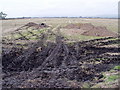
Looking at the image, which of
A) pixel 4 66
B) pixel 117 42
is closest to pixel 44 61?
pixel 4 66

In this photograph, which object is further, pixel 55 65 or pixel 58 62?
pixel 58 62

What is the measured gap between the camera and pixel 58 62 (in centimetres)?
1686

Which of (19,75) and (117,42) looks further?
(117,42)

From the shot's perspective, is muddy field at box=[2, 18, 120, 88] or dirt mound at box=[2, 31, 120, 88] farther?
dirt mound at box=[2, 31, 120, 88]

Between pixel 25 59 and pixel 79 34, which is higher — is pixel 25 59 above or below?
below

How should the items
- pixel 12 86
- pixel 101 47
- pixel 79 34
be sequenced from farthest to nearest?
pixel 79 34
pixel 101 47
pixel 12 86

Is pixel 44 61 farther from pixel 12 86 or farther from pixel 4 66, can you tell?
pixel 12 86

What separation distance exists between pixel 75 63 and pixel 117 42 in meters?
8.71

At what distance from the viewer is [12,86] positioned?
12.6m

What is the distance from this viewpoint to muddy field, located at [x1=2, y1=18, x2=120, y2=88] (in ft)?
42.3

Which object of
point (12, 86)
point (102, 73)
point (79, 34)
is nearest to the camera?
point (12, 86)

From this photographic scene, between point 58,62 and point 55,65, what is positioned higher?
point 58,62

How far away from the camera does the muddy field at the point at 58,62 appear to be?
12898 millimetres

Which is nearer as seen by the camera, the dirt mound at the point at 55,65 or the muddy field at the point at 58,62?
the muddy field at the point at 58,62
